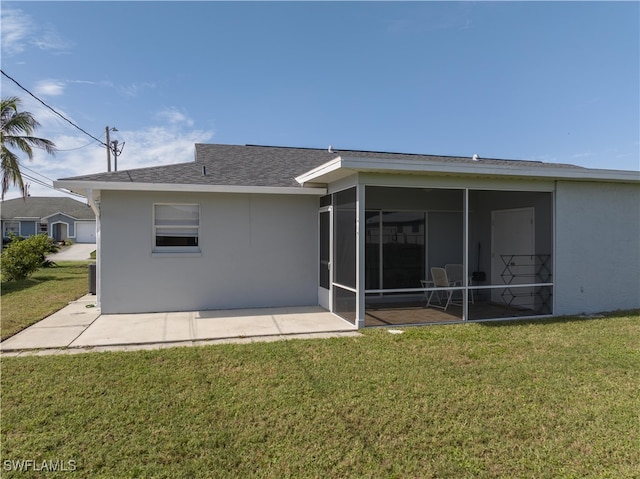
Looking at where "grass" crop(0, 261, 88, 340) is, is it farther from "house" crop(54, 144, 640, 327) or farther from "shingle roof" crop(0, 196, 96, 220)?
"shingle roof" crop(0, 196, 96, 220)

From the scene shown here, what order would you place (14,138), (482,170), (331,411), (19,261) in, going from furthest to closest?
(14,138)
(19,261)
(482,170)
(331,411)

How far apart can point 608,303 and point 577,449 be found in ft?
22.9

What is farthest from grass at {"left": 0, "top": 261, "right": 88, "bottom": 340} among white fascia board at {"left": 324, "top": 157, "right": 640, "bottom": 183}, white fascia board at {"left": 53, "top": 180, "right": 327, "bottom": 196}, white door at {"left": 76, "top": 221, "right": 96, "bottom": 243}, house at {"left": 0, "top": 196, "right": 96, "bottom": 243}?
house at {"left": 0, "top": 196, "right": 96, "bottom": 243}

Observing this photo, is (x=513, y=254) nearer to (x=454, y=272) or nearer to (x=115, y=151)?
(x=454, y=272)

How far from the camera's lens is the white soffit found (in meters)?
6.71

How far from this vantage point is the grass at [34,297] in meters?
7.35

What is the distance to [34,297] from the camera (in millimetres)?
10367

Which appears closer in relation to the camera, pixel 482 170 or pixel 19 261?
pixel 482 170

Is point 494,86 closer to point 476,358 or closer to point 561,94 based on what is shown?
point 561,94

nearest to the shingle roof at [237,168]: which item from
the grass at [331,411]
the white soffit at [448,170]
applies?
the white soffit at [448,170]

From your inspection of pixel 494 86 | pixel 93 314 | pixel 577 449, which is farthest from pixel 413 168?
pixel 494 86

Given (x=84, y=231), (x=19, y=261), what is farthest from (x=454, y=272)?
(x=84, y=231)

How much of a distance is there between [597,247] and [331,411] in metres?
7.68

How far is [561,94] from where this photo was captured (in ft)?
40.0
